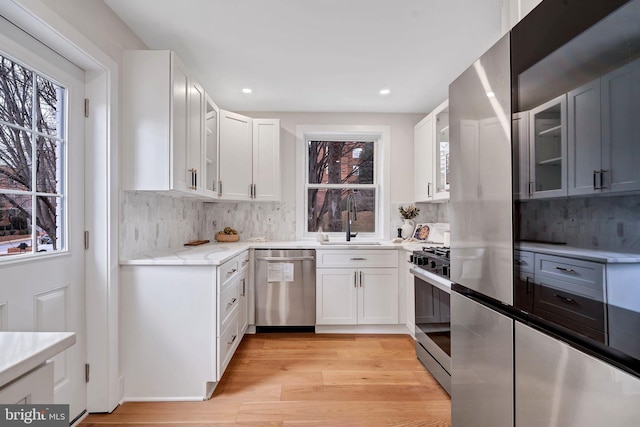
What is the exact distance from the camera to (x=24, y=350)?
668mm

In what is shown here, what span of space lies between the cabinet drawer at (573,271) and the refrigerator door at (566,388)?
18cm

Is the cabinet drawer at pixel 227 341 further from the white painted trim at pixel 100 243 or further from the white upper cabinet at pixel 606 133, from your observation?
the white upper cabinet at pixel 606 133

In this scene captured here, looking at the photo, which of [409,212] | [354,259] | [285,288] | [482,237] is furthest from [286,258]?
[482,237]

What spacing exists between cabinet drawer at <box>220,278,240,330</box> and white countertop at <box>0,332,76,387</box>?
4.47 ft

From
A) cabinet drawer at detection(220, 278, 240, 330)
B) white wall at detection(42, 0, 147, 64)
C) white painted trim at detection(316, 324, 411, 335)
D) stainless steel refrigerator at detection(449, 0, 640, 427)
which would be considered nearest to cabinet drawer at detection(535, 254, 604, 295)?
stainless steel refrigerator at detection(449, 0, 640, 427)

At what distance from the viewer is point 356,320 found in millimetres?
3121

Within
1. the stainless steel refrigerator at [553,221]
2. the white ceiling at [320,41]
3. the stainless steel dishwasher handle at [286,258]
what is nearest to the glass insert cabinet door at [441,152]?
the white ceiling at [320,41]

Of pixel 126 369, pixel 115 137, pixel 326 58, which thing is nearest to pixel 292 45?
pixel 326 58

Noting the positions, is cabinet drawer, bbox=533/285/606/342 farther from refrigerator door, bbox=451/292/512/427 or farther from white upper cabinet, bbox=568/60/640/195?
white upper cabinet, bbox=568/60/640/195

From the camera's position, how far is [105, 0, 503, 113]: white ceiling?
1857 mm

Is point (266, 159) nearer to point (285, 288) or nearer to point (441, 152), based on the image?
point (285, 288)

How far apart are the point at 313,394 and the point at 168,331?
1064 mm

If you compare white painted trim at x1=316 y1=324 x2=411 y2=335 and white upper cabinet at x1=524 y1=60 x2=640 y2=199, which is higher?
white upper cabinet at x1=524 y1=60 x2=640 y2=199

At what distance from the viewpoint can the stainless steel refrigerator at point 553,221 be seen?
657 mm
